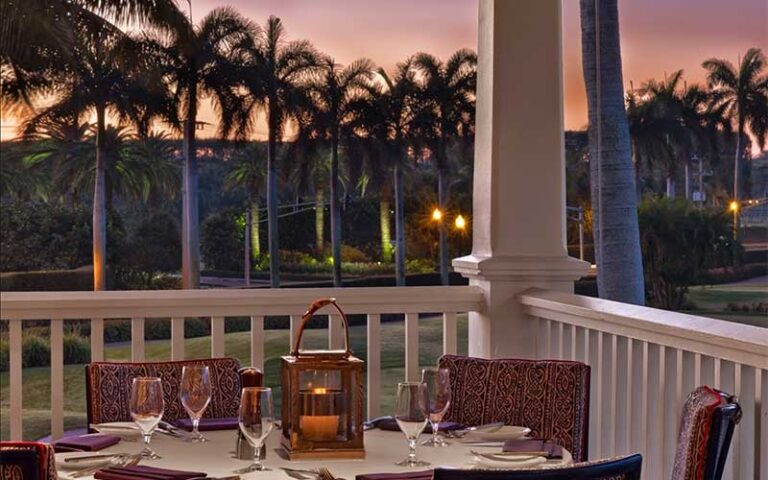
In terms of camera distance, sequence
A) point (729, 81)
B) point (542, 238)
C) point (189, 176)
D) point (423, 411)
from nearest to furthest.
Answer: point (423, 411)
point (729, 81)
point (542, 238)
point (189, 176)

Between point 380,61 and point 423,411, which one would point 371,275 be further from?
point 423,411

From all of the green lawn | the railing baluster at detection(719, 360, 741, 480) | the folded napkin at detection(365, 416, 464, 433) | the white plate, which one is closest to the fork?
the folded napkin at detection(365, 416, 464, 433)

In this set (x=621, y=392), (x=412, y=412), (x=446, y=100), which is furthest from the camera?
(x=446, y=100)

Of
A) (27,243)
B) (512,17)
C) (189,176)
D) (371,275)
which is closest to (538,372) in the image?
(512,17)

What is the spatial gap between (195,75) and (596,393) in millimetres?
2642

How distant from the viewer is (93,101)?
16.9 ft

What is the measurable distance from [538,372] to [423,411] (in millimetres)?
858

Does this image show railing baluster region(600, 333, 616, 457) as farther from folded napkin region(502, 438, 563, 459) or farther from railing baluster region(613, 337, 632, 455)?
folded napkin region(502, 438, 563, 459)

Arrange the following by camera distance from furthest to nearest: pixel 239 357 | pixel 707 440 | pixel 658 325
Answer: pixel 239 357, pixel 658 325, pixel 707 440

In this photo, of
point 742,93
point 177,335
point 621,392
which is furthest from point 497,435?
point 177,335

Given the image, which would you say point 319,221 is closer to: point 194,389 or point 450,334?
point 450,334

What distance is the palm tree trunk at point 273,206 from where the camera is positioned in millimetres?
5043

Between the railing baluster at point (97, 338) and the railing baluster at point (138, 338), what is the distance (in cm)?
11

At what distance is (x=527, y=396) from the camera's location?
3.04 m
